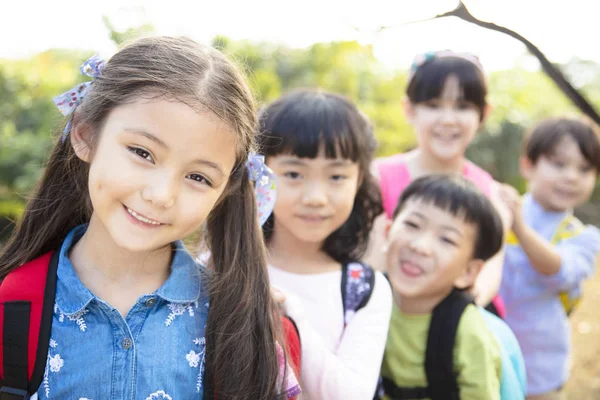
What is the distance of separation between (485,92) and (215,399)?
215 centimetres

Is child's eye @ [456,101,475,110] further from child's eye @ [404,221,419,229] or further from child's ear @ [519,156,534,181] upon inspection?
child's ear @ [519,156,534,181]

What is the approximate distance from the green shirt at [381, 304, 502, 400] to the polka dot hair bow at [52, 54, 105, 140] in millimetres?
1402

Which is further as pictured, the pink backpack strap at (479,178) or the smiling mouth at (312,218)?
the pink backpack strap at (479,178)

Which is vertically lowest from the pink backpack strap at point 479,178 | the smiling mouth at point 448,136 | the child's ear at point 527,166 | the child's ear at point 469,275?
the child's ear at point 469,275

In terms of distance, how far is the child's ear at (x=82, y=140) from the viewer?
1629 mm

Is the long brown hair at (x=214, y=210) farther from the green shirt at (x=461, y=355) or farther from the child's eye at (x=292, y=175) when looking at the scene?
the green shirt at (x=461, y=355)

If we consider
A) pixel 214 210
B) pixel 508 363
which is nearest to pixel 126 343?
pixel 214 210

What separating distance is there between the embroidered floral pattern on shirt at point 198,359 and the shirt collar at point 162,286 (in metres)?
0.11

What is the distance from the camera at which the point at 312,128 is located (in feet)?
7.52

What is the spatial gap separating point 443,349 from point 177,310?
1075 millimetres

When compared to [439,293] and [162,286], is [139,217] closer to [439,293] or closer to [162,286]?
[162,286]

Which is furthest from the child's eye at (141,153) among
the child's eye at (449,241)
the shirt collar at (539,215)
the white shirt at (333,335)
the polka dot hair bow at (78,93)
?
the shirt collar at (539,215)

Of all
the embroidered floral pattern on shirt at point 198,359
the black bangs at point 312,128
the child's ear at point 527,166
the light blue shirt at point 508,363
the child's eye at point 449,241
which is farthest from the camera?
the child's ear at point 527,166

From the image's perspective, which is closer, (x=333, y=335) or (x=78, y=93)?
(x=78, y=93)
